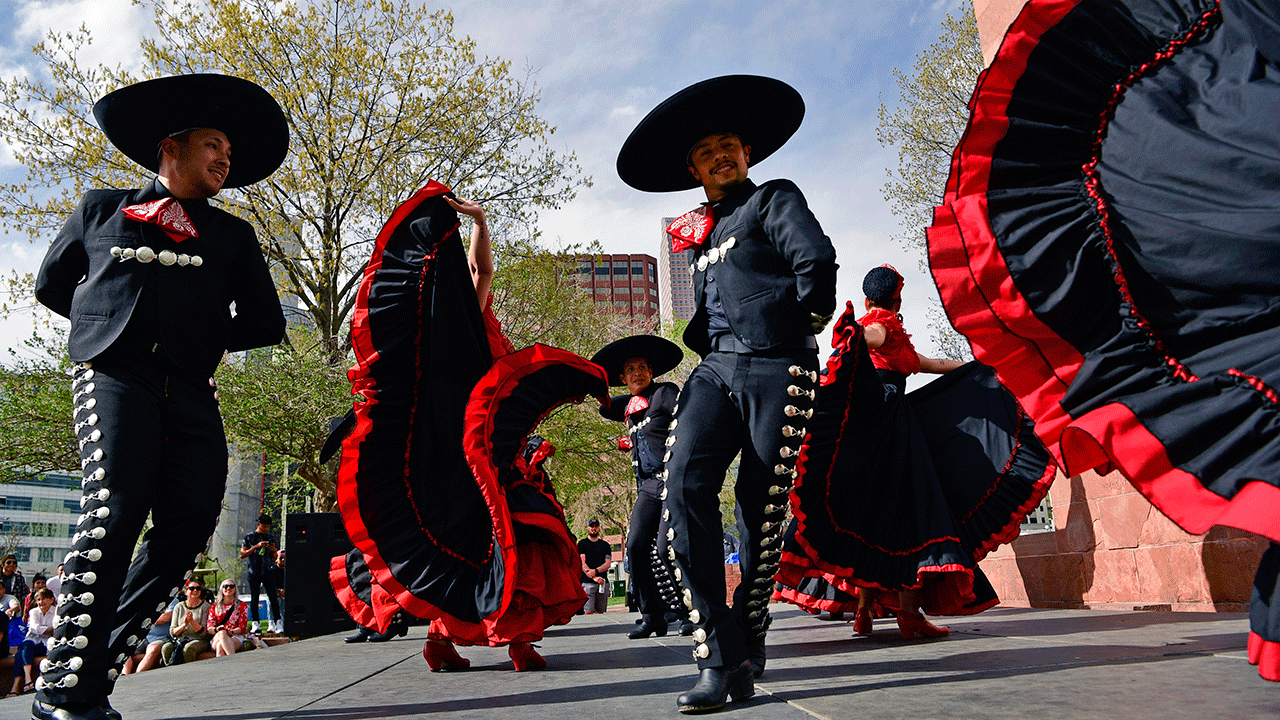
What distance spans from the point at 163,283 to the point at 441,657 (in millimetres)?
2040

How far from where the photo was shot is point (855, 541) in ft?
13.9

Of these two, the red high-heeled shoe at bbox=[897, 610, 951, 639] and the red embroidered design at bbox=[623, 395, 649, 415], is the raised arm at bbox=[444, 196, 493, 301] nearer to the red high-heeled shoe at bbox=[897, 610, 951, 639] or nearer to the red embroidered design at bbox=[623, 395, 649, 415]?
the red embroidered design at bbox=[623, 395, 649, 415]

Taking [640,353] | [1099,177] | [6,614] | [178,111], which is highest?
[178,111]

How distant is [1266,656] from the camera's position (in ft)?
4.20

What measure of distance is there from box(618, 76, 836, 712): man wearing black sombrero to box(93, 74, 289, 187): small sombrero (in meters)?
1.67

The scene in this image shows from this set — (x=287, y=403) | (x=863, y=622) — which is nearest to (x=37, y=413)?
(x=287, y=403)

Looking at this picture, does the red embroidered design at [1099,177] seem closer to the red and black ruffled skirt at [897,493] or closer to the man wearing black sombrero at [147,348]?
the red and black ruffled skirt at [897,493]

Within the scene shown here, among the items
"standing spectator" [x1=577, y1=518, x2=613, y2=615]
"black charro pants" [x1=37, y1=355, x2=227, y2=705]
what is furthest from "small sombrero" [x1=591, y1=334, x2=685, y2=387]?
"standing spectator" [x1=577, y1=518, x2=613, y2=615]

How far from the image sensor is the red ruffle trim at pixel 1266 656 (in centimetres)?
125

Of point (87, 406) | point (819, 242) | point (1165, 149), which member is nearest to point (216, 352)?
point (87, 406)

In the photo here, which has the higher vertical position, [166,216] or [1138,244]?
[166,216]

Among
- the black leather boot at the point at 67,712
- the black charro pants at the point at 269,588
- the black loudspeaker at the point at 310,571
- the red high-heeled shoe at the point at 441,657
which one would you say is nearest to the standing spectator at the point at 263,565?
the black charro pants at the point at 269,588

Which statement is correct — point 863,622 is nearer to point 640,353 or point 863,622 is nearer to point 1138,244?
point 640,353

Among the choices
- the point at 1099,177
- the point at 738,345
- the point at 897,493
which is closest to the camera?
the point at 1099,177
